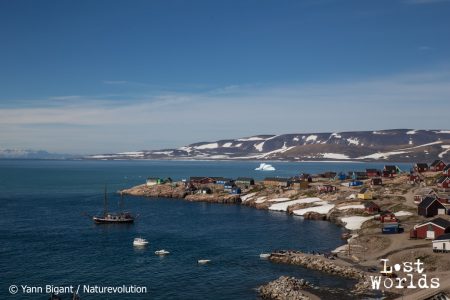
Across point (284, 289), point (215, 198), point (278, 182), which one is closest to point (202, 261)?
point (284, 289)

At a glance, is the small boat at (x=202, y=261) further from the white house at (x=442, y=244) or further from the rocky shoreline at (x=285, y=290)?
the white house at (x=442, y=244)

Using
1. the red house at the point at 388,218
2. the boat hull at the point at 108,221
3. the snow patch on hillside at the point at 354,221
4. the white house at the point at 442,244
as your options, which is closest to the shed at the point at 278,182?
the snow patch on hillside at the point at 354,221

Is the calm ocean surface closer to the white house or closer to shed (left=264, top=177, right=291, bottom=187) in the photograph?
the white house

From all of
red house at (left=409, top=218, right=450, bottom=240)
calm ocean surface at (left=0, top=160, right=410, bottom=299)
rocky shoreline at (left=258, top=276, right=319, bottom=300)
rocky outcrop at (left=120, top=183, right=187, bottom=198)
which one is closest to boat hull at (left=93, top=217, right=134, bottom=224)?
calm ocean surface at (left=0, top=160, right=410, bottom=299)

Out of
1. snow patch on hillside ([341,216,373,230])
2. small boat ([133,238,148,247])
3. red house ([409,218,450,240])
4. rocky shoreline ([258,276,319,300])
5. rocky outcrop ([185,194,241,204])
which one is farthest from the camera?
rocky outcrop ([185,194,241,204])

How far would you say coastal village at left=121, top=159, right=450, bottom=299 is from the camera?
5525 cm

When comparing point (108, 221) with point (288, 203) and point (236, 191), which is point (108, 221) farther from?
point (236, 191)

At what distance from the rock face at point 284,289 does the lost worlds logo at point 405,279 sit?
8.45m

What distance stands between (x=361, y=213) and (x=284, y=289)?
5594 cm

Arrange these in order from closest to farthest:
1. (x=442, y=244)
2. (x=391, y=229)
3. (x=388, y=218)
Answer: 1. (x=442, y=244)
2. (x=391, y=229)
3. (x=388, y=218)

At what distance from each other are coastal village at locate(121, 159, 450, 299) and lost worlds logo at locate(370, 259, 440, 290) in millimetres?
685

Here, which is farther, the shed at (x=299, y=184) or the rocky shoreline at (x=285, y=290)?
the shed at (x=299, y=184)

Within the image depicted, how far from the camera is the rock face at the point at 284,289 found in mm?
49156

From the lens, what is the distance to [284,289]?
51.0m
